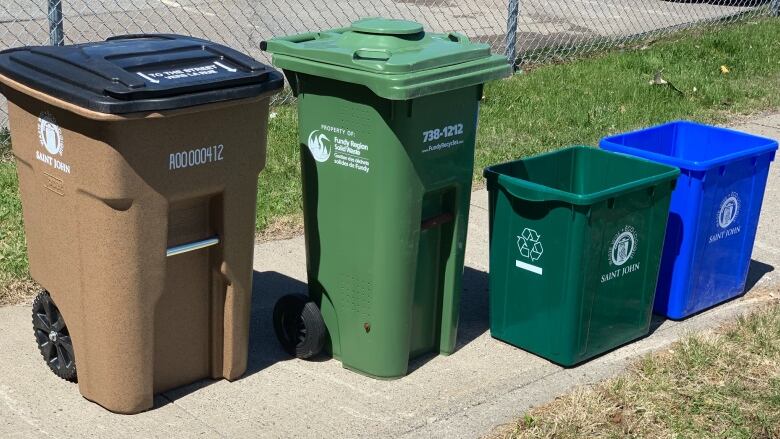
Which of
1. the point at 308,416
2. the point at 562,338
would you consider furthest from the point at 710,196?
the point at 308,416

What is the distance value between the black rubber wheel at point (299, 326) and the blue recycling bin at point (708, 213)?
1676 mm

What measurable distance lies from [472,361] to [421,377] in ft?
0.99

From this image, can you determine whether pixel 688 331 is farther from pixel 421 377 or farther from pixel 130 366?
pixel 130 366

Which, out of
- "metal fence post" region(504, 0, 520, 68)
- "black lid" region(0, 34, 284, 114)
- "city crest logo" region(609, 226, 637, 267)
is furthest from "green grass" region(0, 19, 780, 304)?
"city crest logo" region(609, 226, 637, 267)

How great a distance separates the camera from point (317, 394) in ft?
15.5

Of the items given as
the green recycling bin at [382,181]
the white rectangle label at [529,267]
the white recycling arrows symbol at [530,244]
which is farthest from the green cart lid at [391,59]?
the white rectangle label at [529,267]

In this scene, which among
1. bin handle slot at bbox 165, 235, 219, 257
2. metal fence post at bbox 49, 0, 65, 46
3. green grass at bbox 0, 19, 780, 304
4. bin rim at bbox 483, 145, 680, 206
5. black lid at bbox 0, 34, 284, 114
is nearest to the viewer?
black lid at bbox 0, 34, 284, 114

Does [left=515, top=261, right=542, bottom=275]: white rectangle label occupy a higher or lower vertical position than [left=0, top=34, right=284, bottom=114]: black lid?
lower

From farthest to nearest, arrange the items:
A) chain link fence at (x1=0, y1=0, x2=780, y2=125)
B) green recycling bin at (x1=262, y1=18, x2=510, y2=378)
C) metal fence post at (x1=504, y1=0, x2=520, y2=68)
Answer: chain link fence at (x1=0, y1=0, x2=780, y2=125)
metal fence post at (x1=504, y1=0, x2=520, y2=68)
green recycling bin at (x1=262, y1=18, x2=510, y2=378)

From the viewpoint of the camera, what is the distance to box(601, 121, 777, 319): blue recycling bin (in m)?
5.38

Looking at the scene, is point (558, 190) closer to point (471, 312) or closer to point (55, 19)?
point (471, 312)

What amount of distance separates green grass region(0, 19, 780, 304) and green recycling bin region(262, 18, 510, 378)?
5.59 ft

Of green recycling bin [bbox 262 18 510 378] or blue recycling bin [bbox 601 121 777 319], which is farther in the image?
blue recycling bin [bbox 601 121 777 319]

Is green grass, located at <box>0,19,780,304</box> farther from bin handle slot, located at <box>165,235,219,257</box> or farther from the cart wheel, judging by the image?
bin handle slot, located at <box>165,235,219,257</box>
